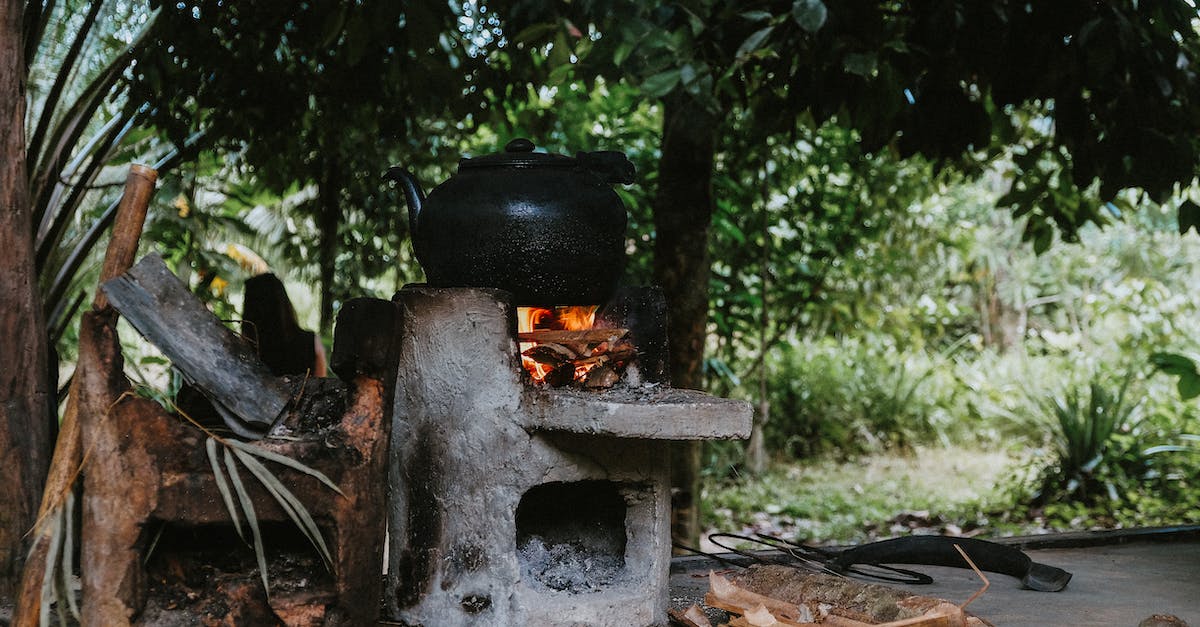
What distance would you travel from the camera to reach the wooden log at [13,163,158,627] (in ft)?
7.27

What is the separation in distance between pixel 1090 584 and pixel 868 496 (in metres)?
3.30

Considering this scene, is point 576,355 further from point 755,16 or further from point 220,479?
point 755,16

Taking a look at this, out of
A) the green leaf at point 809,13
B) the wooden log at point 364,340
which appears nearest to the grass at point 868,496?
the green leaf at point 809,13

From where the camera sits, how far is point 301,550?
8.45ft

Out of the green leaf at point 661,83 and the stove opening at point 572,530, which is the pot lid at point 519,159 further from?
the stove opening at point 572,530

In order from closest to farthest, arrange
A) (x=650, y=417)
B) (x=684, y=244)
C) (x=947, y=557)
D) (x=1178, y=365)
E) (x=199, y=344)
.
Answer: (x=199, y=344) < (x=650, y=417) < (x=947, y=557) < (x=1178, y=365) < (x=684, y=244)

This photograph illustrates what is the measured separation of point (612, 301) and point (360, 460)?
934 mm

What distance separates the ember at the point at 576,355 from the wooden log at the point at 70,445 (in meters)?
0.94

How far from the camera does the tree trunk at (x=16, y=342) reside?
2611mm

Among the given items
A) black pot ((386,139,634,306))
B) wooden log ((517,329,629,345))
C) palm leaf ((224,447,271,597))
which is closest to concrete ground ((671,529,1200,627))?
wooden log ((517,329,629,345))

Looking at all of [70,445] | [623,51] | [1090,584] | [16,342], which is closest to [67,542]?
[70,445]

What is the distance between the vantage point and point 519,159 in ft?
9.36

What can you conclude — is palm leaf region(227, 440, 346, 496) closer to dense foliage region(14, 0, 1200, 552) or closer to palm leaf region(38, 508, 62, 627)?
palm leaf region(38, 508, 62, 627)

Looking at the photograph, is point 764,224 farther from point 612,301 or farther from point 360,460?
point 360,460
